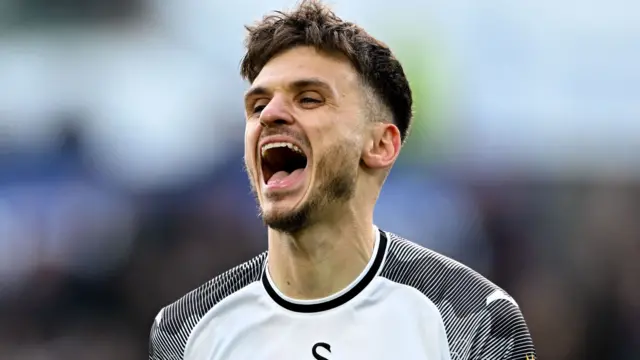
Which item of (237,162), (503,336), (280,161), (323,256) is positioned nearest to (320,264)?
(323,256)

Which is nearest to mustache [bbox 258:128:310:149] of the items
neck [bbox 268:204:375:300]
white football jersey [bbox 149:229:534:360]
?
neck [bbox 268:204:375:300]

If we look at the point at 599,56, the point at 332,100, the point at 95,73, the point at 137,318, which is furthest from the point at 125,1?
the point at 332,100

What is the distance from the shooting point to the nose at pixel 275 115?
2617 millimetres

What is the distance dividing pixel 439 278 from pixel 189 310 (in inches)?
31.1

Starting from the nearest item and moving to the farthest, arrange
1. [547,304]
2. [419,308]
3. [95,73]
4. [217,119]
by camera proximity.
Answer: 1. [419,308]
2. [547,304]
3. [217,119]
4. [95,73]

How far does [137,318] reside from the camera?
19.6 ft

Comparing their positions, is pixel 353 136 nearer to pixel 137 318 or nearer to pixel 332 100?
pixel 332 100

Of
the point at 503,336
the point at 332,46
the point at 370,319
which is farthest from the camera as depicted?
the point at 332,46

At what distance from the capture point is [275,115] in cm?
262

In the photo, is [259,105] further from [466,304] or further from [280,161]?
Result: [466,304]

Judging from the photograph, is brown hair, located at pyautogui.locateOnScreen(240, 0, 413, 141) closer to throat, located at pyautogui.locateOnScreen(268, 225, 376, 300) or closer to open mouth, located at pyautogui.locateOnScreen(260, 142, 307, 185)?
open mouth, located at pyautogui.locateOnScreen(260, 142, 307, 185)

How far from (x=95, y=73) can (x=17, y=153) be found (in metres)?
0.84

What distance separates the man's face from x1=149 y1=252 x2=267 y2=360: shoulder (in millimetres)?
318

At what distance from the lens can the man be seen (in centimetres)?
259
